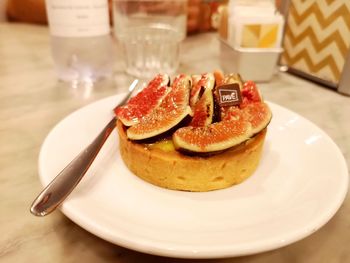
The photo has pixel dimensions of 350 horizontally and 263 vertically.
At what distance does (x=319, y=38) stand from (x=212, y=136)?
1.14 meters

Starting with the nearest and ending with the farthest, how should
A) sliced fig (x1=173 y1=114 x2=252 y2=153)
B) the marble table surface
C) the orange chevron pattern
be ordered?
1. the marble table surface
2. sliced fig (x1=173 y1=114 x2=252 y2=153)
3. the orange chevron pattern

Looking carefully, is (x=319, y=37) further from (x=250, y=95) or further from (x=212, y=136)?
(x=212, y=136)

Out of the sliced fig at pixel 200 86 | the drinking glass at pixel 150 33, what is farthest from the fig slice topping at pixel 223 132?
the drinking glass at pixel 150 33

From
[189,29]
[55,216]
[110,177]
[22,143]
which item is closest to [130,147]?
[110,177]

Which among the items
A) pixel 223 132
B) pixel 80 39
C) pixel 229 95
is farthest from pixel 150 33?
pixel 223 132

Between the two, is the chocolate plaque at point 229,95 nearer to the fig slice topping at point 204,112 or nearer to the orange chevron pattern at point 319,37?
the fig slice topping at point 204,112

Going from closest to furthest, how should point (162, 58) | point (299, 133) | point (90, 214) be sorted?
point (90, 214) < point (299, 133) < point (162, 58)

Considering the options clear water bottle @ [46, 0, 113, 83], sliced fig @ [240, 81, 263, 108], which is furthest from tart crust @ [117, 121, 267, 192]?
clear water bottle @ [46, 0, 113, 83]

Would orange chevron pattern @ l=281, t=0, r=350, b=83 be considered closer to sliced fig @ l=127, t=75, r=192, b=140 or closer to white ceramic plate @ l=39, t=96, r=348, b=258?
white ceramic plate @ l=39, t=96, r=348, b=258

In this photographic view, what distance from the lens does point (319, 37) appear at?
1698 millimetres

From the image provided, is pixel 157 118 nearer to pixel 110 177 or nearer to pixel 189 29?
pixel 110 177

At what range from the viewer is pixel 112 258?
28.5 inches

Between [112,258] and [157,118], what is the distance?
388 mm

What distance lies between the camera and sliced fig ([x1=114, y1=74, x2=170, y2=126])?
100cm
